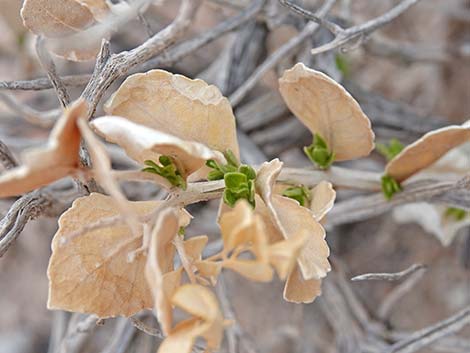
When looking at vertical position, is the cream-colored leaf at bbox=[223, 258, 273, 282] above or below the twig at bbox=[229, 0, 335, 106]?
above

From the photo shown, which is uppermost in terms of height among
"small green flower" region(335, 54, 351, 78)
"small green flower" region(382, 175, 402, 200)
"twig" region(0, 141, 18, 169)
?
"twig" region(0, 141, 18, 169)

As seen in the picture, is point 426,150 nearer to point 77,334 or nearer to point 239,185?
point 239,185

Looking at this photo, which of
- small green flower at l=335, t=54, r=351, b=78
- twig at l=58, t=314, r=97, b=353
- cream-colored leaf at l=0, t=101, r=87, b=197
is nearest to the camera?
cream-colored leaf at l=0, t=101, r=87, b=197

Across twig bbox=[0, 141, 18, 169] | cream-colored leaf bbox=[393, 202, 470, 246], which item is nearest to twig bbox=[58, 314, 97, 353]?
twig bbox=[0, 141, 18, 169]

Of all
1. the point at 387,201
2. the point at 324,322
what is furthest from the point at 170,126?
the point at 324,322

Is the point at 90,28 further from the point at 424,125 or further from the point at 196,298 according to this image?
the point at 424,125

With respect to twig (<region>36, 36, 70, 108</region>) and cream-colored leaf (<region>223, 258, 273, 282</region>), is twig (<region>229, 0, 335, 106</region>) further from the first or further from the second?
cream-colored leaf (<region>223, 258, 273, 282</region>)

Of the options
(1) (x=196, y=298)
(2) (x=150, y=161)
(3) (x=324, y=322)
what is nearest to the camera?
(1) (x=196, y=298)

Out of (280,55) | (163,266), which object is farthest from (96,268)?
(280,55)
